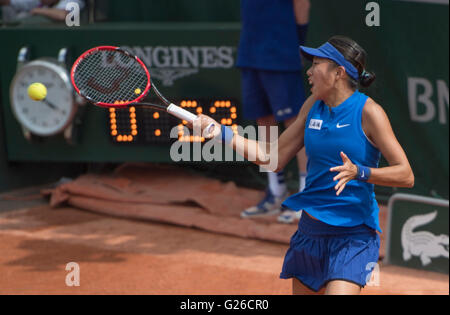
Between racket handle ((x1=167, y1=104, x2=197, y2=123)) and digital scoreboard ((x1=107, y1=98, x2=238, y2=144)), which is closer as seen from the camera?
racket handle ((x1=167, y1=104, x2=197, y2=123))

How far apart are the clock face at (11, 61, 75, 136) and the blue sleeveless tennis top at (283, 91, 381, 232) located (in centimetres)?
340

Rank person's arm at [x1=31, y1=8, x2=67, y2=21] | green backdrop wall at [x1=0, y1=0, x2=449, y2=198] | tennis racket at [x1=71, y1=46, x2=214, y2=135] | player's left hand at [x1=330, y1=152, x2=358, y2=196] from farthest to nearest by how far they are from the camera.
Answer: person's arm at [x1=31, y1=8, x2=67, y2=21] < green backdrop wall at [x1=0, y1=0, x2=449, y2=198] < tennis racket at [x1=71, y1=46, x2=214, y2=135] < player's left hand at [x1=330, y1=152, x2=358, y2=196]

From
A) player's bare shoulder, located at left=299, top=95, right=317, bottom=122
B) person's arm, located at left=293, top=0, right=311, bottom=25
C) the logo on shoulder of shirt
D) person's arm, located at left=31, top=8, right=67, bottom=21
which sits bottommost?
the logo on shoulder of shirt

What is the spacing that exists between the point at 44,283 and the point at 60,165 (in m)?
2.55

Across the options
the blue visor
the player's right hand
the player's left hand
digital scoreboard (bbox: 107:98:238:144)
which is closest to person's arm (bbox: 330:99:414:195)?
the player's left hand

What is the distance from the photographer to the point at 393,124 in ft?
18.9

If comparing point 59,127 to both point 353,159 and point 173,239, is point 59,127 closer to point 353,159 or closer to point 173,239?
point 173,239

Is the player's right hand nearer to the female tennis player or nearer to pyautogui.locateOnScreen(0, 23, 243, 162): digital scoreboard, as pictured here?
Answer: the female tennis player

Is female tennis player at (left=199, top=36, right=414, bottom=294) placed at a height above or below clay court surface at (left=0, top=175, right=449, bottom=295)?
above

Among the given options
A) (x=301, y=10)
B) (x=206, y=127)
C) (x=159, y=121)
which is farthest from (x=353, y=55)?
(x=159, y=121)

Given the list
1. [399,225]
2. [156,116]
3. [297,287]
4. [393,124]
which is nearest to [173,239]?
[156,116]

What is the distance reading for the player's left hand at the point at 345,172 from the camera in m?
2.41

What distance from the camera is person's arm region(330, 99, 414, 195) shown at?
8.07 ft

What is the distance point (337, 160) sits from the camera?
2670mm
